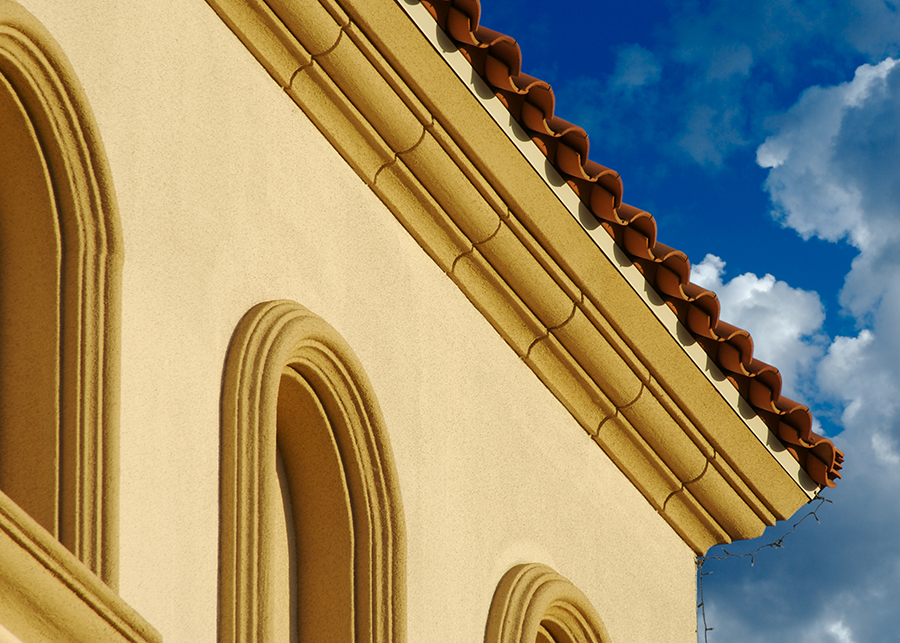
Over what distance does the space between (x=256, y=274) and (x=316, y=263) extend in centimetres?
47

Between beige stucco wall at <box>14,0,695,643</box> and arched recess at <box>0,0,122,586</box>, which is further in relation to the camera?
beige stucco wall at <box>14,0,695,643</box>

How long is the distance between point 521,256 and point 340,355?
164 centimetres

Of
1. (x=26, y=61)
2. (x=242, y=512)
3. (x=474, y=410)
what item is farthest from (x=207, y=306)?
(x=474, y=410)

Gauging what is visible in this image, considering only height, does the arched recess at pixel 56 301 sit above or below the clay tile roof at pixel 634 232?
below

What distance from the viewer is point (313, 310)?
5457 millimetres

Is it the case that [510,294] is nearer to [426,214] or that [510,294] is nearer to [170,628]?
[426,214]

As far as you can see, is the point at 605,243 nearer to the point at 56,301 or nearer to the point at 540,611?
the point at 540,611

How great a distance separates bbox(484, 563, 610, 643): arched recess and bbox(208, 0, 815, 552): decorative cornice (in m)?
1.06

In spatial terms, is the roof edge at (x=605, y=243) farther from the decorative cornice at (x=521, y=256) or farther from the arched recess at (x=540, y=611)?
the arched recess at (x=540, y=611)

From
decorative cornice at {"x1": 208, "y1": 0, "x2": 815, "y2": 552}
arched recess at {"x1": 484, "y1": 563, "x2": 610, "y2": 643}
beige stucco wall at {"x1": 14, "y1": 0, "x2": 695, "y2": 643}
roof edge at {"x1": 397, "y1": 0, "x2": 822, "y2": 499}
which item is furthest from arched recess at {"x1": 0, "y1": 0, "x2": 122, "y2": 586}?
arched recess at {"x1": 484, "y1": 563, "x2": 610, "y2": 643}

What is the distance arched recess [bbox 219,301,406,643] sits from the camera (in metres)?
4.91

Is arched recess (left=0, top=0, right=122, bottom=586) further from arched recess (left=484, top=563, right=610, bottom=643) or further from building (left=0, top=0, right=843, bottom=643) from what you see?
arched recess (left=484, top=563, right=610, bottom=643)

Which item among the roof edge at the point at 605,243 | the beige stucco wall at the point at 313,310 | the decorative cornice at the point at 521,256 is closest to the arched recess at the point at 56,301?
the beige stucco wall at the point at 313,310

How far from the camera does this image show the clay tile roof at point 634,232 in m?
6.36
